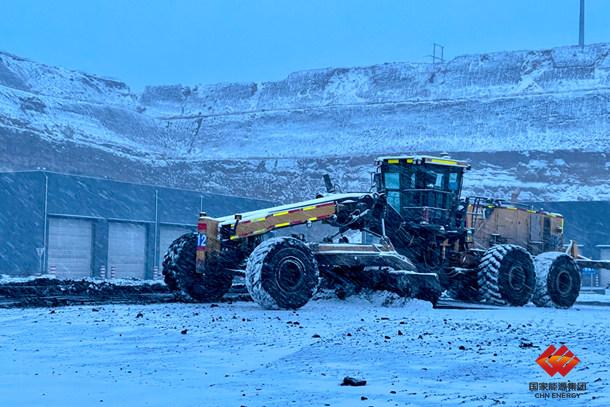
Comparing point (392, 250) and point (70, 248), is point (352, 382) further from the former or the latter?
point (70, 248)

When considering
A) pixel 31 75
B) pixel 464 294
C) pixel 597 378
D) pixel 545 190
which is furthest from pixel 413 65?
pixel 597 378

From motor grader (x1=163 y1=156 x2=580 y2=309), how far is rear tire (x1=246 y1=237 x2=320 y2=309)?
2cm

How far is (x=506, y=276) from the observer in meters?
22.2

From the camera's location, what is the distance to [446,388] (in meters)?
9.23

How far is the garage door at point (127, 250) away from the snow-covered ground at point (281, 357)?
32260mm

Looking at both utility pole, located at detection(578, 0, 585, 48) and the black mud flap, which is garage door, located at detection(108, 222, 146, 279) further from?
utility pole, located at detection(578, 0, 585, 48)

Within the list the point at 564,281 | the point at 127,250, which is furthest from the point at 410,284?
the point at 127,250

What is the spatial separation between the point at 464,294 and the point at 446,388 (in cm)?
1452

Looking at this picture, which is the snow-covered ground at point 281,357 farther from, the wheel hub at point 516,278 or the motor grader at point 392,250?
the wheel hub at point 516,278

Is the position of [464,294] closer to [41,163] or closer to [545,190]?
[545,190]

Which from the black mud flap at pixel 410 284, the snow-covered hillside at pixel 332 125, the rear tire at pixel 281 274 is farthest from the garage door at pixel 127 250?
the rear tire at pixel 281 274

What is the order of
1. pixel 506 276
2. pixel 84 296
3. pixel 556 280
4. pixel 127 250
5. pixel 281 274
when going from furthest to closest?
pixel 127 250
pixel 556 280
pixel 84 296
pixel 506 276
pixel 281 274

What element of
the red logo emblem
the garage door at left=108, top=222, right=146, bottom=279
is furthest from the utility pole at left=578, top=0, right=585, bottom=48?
the red logo emblem

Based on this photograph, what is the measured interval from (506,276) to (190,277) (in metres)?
7.06
